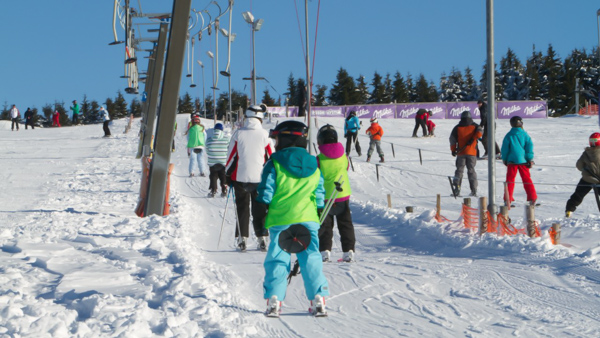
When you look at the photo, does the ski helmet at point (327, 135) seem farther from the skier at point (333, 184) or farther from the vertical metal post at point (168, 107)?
the vertical metal post at point (168, 107)

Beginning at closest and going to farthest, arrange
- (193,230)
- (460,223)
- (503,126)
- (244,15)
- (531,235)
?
(531,235)
(460,223)
(193,230)
(244,15)
(503,126)

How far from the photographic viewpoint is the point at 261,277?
670 centimetres

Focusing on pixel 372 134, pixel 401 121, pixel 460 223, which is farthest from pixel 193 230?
pixel 401 121

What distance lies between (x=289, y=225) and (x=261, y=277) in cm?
180

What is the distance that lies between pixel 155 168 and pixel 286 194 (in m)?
6.43

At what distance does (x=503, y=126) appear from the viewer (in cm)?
3381

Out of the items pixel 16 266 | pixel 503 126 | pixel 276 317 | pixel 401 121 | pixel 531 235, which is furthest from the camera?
pixel 401 121

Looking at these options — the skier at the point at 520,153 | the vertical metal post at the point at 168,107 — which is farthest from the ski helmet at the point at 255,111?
the skier at the point at 520,153

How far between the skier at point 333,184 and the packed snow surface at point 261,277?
1.15 feet

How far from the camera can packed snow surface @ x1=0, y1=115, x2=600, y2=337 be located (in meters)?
4.74

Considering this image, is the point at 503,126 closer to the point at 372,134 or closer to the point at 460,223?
the point at 372,134

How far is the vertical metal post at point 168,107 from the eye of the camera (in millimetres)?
9656

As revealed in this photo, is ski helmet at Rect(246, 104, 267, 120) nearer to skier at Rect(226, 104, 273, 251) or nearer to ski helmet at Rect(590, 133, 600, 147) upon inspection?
skier at Rect(226, 104, 273, 251)

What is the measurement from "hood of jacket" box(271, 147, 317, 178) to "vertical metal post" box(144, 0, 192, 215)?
503 cm
